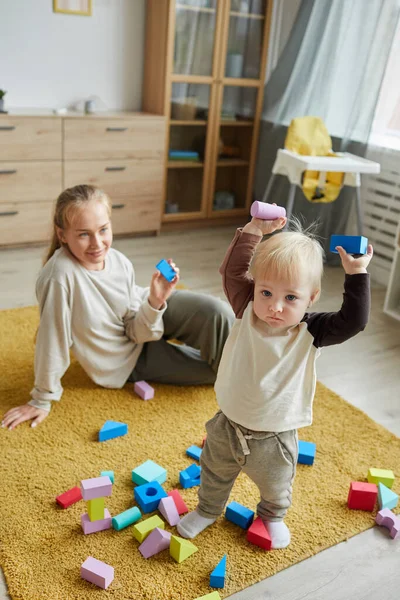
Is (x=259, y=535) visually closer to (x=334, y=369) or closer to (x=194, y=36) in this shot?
(x=334, y=369)

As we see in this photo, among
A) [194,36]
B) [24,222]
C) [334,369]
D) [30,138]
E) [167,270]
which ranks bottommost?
[334,369]

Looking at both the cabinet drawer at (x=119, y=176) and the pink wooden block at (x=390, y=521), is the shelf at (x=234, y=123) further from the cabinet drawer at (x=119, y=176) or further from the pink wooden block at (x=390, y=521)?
→ the pink wooden block at (x=390, y=521)

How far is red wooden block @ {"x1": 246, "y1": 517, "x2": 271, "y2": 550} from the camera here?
1.46 metres

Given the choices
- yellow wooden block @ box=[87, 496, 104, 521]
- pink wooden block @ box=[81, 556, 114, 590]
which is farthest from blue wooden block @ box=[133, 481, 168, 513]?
pink wooden block @ box=[81, 556, 114, 590]

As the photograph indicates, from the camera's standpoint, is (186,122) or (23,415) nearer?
(23,415)

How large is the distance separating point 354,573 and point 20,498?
86 cm

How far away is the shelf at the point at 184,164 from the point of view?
13.0 feet

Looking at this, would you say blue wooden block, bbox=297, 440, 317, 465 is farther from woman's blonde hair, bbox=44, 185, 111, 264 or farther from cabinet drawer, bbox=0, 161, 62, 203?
cabinet drawer, bbox=0, 161, 62, 203

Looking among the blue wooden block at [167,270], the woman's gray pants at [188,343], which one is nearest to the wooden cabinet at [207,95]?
the woman's gray pants at [188,343]

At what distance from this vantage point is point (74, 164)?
347 centimetres

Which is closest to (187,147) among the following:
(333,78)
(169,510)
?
(333,78)

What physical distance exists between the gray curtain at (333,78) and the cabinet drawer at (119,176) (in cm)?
83

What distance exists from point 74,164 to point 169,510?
7.98 feet

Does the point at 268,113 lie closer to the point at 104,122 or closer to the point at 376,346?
the point at 104,122
